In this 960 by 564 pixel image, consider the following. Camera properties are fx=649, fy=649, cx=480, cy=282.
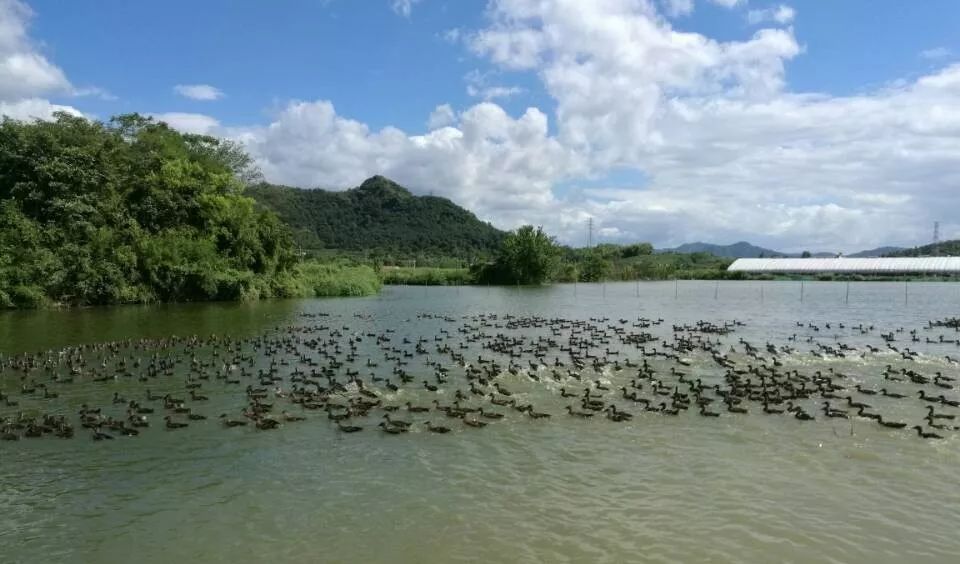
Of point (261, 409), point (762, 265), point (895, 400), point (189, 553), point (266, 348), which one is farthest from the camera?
point (762, 265)

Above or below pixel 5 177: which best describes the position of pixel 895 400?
below

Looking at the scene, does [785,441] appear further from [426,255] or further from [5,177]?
[426,255]

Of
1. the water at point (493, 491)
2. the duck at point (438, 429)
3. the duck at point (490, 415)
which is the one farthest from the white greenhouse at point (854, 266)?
the duck at point (438, 429)

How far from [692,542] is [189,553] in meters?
7.14

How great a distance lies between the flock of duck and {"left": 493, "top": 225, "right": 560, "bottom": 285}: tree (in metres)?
61.7

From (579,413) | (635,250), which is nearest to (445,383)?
(579,413)

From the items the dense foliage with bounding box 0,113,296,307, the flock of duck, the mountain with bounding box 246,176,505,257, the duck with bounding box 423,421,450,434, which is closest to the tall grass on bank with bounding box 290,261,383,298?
the dense foliage with bounding box 0,113,296,307

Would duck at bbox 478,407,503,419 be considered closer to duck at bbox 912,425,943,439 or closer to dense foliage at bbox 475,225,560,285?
duck at bbox 912,425,943,439

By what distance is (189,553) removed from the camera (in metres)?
9.05

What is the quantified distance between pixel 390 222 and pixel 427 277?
7703cm

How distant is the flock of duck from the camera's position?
15344mm

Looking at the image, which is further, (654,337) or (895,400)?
(654,337)

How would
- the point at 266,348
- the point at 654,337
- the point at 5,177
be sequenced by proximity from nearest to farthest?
the point at 266,348, the point at 654,337, the point at 5,177

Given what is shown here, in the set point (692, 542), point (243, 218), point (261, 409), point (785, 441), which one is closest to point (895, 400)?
point (785, 441)
